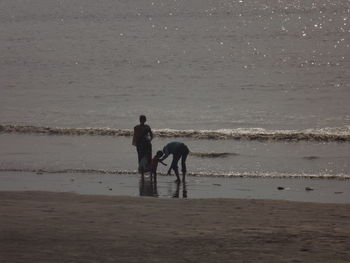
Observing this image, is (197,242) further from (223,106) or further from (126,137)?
(223,106)

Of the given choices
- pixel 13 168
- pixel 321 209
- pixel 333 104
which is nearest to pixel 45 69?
pixel 333 104

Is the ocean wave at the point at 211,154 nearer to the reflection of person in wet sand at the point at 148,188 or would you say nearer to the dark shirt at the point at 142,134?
the reflection of person in wet sand at the point at 148,188

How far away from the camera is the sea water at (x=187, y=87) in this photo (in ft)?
78.1

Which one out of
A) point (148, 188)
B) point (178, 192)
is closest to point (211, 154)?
point (148, 188)

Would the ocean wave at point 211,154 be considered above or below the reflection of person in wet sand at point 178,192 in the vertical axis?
above

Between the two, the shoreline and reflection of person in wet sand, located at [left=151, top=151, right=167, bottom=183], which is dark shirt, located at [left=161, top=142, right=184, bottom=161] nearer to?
reflection of person in wet sand, located at [left=151, top=151, right=167, bottom=183]

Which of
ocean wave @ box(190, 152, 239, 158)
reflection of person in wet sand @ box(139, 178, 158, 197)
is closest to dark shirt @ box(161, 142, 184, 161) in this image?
reflection of person in wet sand @ box(139, 178, 158, 197)

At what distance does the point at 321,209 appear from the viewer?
15.2 meters

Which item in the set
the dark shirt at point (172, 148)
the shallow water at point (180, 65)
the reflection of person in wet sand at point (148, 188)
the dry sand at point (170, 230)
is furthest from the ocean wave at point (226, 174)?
the shallow water at point (180, 65)

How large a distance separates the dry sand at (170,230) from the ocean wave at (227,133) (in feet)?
34.3

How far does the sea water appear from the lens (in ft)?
78.1

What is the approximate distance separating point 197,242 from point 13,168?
426 inches

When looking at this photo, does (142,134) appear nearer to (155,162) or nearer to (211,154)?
(155,162)

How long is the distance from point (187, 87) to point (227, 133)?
1289 cm
